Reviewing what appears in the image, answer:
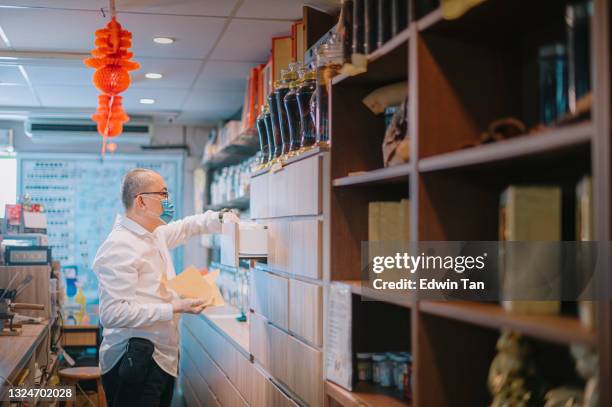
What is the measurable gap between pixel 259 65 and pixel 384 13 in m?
3.22

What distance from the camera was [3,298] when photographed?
4.61 m

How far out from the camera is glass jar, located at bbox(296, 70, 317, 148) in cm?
275

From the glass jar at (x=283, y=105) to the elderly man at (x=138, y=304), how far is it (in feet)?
2.94

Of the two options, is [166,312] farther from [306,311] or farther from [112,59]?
[112,59]

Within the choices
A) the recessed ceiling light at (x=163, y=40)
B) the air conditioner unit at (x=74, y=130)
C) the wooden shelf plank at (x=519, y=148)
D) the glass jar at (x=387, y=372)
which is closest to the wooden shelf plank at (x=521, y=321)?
the wooden shelf plank at (x=519, y=148)

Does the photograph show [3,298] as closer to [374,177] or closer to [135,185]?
[135,185]

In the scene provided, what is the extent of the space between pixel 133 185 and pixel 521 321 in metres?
2.58

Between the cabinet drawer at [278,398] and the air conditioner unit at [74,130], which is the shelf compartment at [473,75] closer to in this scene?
the cabinet drawer at [278,398]

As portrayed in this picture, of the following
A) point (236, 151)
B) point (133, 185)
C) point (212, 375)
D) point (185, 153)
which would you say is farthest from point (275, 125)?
point (185, 153)

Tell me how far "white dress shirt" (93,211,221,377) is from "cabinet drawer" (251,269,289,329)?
0.41m

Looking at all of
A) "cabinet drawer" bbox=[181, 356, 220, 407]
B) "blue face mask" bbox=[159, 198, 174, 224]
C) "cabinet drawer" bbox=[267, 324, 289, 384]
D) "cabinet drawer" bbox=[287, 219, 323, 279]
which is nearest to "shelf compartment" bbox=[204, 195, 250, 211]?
"cabinet drawer" bbox=[181, 356, 220, 407]

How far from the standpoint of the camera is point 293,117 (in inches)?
114

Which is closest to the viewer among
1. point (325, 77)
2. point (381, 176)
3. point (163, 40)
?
point (381, 176)

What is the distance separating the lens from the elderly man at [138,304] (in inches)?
133
